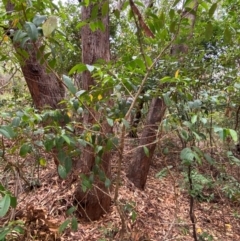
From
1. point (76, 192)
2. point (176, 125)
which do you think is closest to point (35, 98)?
point (76, 192)

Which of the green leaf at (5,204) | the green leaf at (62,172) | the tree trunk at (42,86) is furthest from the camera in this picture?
the tree trunk at (42,86)

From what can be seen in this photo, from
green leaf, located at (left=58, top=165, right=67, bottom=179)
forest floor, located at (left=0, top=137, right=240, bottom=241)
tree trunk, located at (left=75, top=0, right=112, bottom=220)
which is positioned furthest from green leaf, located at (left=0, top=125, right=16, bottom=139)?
tree trunk, located at (left=75, top=0, right=112, bottom=220)

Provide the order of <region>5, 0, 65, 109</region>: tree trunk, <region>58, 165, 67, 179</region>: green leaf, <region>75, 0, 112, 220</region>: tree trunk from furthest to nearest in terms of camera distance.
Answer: <region>5, 0, 65, 109</region>: tree trunk, <region>75, 0, 112, 220</region>: tree trunk, <region>58, 165, 67, 179</region>: green leaf

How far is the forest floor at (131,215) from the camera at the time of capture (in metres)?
2.06

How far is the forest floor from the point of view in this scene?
2057 mm

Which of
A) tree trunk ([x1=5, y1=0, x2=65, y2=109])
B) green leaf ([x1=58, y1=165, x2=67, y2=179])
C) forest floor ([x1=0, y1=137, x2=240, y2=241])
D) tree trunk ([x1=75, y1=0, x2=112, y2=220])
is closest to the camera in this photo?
green leaf ([x1=58, y1=165, x2=67, y2=179])

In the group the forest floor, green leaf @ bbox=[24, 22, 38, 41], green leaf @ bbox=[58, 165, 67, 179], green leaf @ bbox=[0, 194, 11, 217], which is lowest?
the forest floor

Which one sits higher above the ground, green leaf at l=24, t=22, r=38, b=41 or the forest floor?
green leaf at l=24, t=22, r=38, b=41

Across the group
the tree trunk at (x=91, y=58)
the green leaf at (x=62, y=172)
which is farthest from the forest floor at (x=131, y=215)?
the green leaf at (x=62, y=172)

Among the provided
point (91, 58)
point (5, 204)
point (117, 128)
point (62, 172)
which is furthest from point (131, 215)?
point (5, 204)

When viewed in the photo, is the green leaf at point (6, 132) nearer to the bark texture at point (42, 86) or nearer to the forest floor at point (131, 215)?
the forest floor at point (131, 215)

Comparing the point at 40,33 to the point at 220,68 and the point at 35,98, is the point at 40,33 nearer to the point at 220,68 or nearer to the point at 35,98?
the point at 35,98

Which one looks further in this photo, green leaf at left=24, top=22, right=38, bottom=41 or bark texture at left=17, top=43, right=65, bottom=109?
bark texture at left=17, top=43, right=65, bottom=109

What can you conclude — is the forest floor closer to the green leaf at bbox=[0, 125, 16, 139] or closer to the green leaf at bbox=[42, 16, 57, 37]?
the green leaf at bbox=[0, 125, 16, 139]
